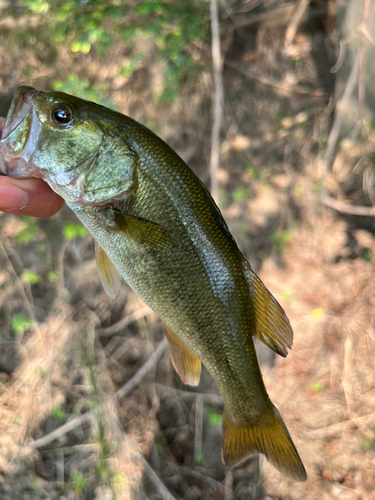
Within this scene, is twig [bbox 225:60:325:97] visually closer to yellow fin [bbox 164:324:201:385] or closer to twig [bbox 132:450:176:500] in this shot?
yellow fin [bbox 164:324:201:385]

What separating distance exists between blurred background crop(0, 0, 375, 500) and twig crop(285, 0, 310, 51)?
3 cm

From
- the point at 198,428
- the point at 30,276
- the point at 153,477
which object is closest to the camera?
the point at 153,477

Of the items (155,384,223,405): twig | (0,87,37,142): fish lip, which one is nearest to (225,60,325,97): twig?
Answer: (0,87,37,142): fish lip

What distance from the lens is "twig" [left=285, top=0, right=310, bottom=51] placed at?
148 inches

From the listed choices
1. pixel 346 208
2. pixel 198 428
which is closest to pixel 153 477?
pixel 198 428

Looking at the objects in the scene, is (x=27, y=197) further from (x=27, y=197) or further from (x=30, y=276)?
(x=30, y=276)

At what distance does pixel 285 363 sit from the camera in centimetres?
335

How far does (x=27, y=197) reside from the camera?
1661 millimetres

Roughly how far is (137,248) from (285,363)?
2.68 meters

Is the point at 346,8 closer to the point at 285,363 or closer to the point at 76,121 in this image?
the point at 76,121

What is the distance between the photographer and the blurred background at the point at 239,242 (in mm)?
3016

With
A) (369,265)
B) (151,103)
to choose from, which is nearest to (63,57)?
(151,103)

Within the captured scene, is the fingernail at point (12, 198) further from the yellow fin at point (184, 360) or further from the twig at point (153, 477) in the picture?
the twig at point (153, 477)

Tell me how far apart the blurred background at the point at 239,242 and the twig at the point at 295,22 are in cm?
3
